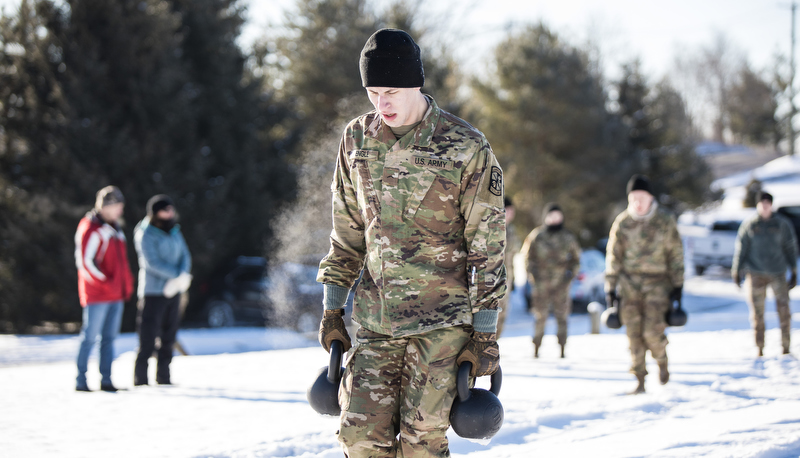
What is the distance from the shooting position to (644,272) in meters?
6.55

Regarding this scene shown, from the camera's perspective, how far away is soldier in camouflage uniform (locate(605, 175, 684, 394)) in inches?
254

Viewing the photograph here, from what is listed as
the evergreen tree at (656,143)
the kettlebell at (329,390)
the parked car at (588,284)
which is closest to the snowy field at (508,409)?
the kettlebell at (329,390)

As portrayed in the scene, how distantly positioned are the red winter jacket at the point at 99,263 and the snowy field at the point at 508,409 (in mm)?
993

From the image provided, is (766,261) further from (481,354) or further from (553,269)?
(481,354)

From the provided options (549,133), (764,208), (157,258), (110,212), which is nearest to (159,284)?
(157,258)

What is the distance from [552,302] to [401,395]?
21.6 ft

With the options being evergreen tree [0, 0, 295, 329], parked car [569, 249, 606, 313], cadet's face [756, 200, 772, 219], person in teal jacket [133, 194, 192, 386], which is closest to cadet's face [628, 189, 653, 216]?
cadet's face [756, 200, 772, 219]

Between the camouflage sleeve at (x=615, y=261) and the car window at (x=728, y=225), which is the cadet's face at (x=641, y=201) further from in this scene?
the car window at (x=728, y=225)

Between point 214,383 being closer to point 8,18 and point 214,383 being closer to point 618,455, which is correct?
point 618,455

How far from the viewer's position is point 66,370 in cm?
864

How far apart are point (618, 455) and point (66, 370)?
7211 mm

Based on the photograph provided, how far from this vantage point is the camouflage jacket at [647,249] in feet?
21.0

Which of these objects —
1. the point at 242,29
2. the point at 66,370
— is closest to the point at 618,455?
the point at 66,370

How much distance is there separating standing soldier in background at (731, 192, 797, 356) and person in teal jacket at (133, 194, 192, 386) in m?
6.81
